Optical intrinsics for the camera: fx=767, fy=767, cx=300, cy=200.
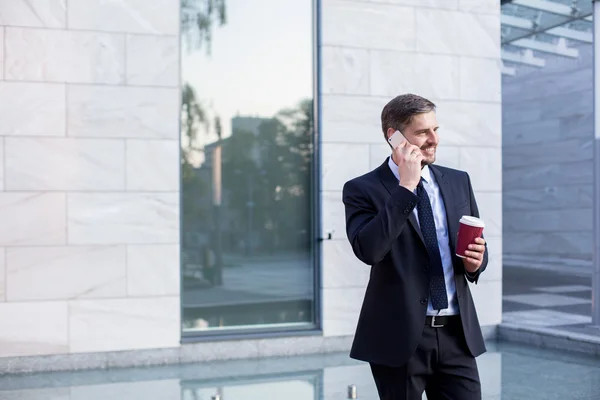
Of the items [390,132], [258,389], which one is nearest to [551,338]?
[258,389]

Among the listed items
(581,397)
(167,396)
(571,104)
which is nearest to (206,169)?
(167,396)

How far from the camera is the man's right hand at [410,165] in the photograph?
285cm

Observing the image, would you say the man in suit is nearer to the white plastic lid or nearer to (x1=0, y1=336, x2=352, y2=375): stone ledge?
the white plastic lid

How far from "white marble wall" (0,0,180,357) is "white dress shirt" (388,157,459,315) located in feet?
15.6

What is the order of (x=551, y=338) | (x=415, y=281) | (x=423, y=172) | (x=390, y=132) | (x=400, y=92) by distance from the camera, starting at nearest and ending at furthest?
(x=415, y=281)
(x=390, y=132)
(x=423, y=172)
(x=551, y=338)
(x=400, y=92)

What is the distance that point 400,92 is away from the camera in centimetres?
852

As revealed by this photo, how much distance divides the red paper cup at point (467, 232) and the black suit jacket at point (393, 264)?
0.16m

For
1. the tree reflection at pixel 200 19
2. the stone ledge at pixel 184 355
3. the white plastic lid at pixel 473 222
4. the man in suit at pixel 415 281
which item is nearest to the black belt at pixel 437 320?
the man in suit at pixel 415 281

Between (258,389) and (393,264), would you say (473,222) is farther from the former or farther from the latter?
(258,389)

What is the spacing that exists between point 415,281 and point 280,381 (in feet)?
13.8

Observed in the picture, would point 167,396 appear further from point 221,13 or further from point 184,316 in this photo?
point 221,13

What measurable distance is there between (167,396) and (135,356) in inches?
50.7

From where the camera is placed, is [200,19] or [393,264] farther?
[200,19]

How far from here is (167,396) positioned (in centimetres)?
636
